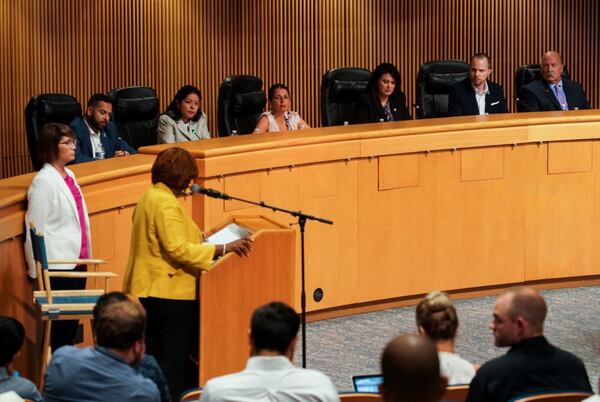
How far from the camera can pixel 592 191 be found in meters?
8.05

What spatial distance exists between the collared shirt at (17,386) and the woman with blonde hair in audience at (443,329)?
51.0 inches

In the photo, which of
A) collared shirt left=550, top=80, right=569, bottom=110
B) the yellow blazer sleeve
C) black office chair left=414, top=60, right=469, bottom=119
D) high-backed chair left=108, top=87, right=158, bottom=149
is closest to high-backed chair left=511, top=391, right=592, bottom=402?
the yellow blazer sleeve

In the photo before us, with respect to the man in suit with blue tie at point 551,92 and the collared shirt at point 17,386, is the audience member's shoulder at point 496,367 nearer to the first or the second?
the collared shirt at point 17,386

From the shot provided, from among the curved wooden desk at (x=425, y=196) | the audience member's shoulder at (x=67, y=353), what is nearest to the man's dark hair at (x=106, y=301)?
the audience member's shoulder at (x=67, y=353)

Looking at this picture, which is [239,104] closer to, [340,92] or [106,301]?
[340,92]

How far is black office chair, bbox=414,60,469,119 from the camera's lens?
980 centimetres

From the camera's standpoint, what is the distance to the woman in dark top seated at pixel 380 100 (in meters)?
8.75

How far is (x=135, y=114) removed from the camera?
9102mm

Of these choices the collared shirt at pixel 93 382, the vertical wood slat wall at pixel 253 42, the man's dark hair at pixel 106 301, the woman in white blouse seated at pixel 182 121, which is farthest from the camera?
the vertical wood slat wall at pixel 253 42

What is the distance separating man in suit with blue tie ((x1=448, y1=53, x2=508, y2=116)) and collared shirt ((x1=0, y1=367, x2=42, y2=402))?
546 centimetres

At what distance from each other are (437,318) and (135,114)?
5.32m

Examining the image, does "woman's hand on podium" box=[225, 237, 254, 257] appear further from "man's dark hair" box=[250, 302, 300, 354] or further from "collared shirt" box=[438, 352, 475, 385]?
"man's dark hair" box=[250, 302, 300, 354]

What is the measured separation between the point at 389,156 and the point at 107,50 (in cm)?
450

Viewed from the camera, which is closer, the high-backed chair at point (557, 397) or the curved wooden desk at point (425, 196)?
the high-backed chair at point (557, 397)
